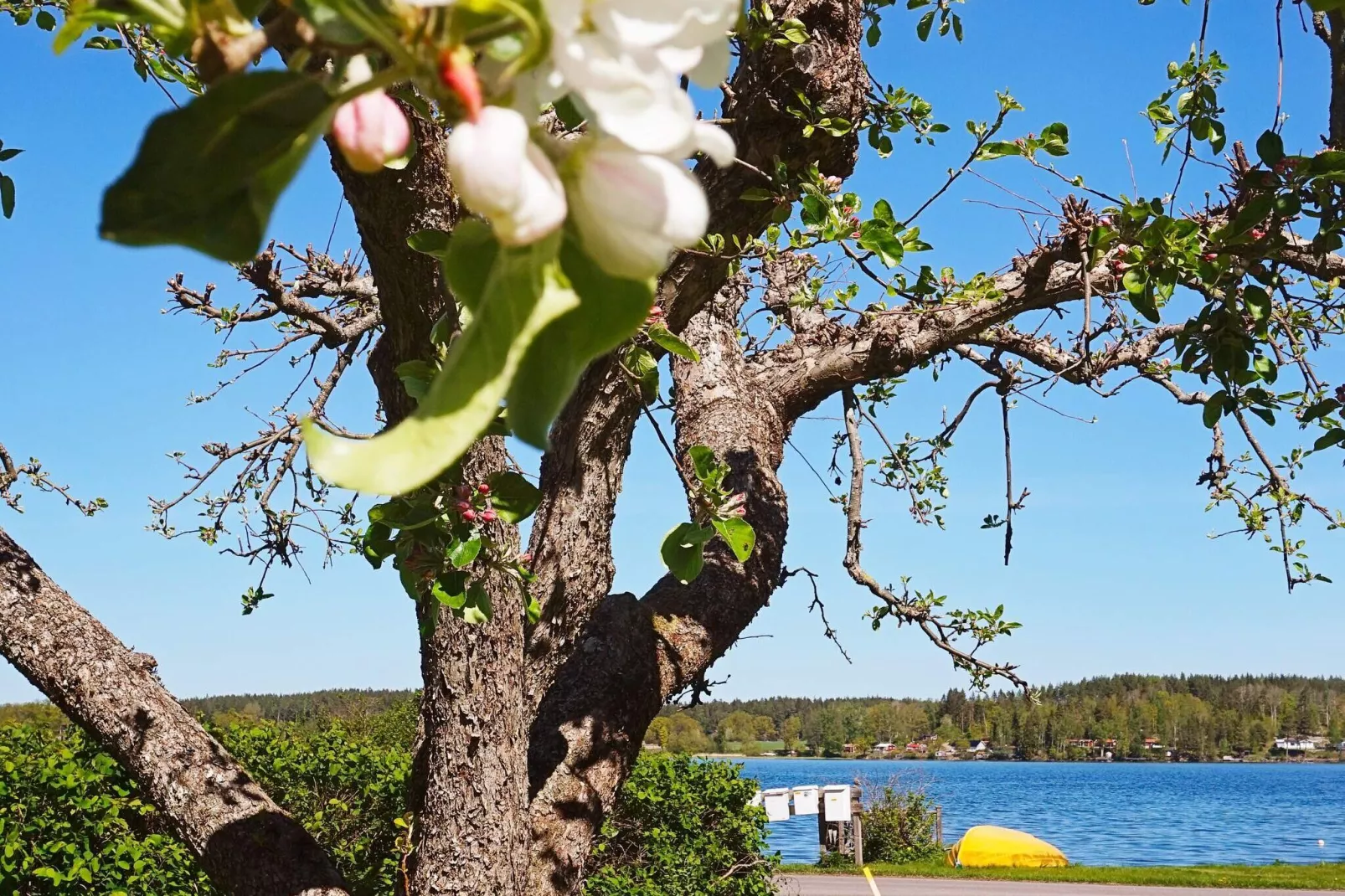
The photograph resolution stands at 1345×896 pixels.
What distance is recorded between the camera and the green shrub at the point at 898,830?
61.0 feet

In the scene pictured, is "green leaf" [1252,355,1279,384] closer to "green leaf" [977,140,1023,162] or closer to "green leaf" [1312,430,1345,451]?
"green leaf" [1312,430,1345,451]

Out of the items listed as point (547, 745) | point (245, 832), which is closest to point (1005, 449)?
point (547, 745)

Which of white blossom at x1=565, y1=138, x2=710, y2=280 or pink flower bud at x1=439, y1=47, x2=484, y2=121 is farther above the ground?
pink flower bud at x1=439, y1=47, x2=484, y2=121

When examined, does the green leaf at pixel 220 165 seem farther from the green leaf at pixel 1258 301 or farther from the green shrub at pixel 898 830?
Answer: the green shrub at pixel 898 830

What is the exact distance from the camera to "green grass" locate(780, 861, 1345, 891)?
1513 cm

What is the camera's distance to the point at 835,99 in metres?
2.54

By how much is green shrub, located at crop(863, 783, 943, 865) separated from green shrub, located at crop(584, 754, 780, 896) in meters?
12.1

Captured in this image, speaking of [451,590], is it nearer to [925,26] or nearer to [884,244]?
[884,244]

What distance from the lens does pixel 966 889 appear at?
14836 mm

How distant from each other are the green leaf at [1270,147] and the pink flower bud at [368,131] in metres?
1.95

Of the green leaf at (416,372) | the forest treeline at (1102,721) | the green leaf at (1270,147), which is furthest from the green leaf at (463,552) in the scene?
the forest treeline at (1102,721)

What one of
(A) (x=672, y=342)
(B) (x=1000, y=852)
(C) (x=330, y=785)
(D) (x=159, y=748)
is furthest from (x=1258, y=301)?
(B) (x=1000, y=852)

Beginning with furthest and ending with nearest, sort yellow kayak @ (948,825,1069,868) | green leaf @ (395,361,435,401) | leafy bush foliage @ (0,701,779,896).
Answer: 1. yellow kayak @ (948,825,1069,868)
2. leafy bush foliage @ (0,701,779,896)
3. green leaf @ (395,361,435,401)

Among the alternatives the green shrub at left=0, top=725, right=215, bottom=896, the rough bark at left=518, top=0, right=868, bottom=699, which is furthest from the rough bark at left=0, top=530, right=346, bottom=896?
the green shrub at left=0, top=725, right=215, bottom=896
